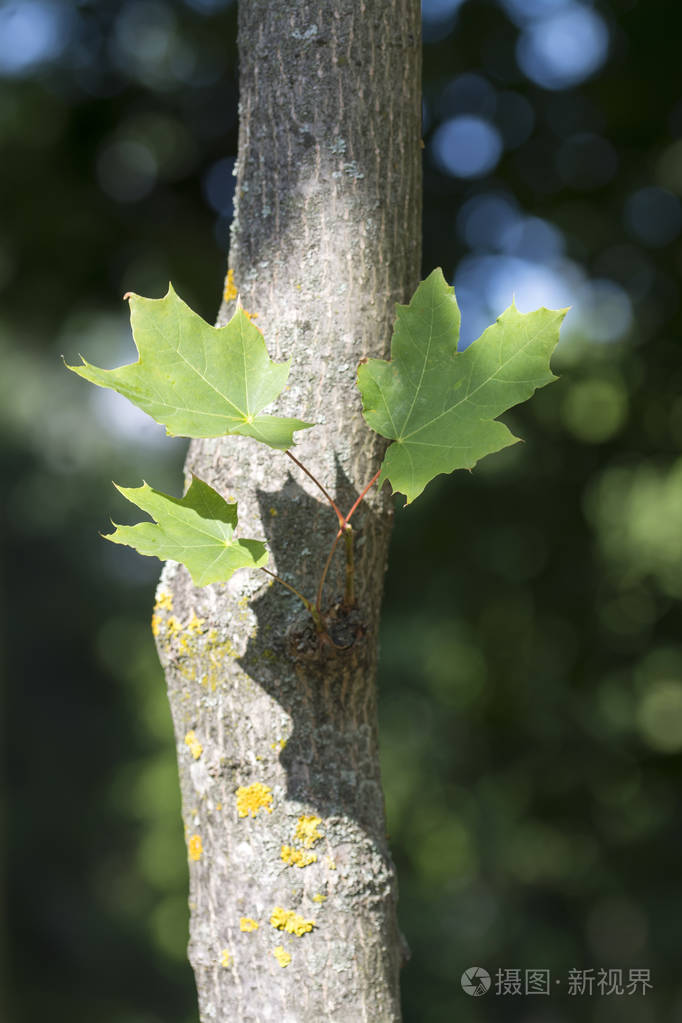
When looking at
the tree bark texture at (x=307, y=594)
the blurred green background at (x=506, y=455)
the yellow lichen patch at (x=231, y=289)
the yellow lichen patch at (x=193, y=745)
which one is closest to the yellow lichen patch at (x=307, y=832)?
the tree bark texture at (x=307, y=594)

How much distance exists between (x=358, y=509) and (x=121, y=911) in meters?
8.85

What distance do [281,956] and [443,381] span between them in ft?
1.74

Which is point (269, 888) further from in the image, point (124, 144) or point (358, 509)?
point (124, 144)

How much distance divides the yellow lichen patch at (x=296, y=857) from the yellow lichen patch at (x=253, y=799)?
0.04 metres

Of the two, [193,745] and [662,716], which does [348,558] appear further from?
[662,716]

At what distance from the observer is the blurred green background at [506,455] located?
9.96 ft

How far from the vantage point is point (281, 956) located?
0.74 metres

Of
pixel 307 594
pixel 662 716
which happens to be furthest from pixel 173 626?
pixel 662 716

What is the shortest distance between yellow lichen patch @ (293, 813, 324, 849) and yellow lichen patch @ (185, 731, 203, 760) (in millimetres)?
115

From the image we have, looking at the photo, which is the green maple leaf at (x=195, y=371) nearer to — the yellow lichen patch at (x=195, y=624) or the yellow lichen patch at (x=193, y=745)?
the yellow lichen patch at (x=195, y=624)

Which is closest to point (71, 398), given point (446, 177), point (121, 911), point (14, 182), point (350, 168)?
point (121, 911)

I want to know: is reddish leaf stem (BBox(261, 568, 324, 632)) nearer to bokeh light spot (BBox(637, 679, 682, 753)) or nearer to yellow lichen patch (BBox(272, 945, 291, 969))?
yellow lichen patch (BBox(272, 945, 291, 969))

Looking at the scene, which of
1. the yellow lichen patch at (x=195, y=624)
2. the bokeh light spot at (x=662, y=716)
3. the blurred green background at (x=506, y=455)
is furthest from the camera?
the bokeh light spot at (x=662, y=716)

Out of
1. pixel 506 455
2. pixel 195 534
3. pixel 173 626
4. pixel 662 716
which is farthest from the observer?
pixel 662 716
